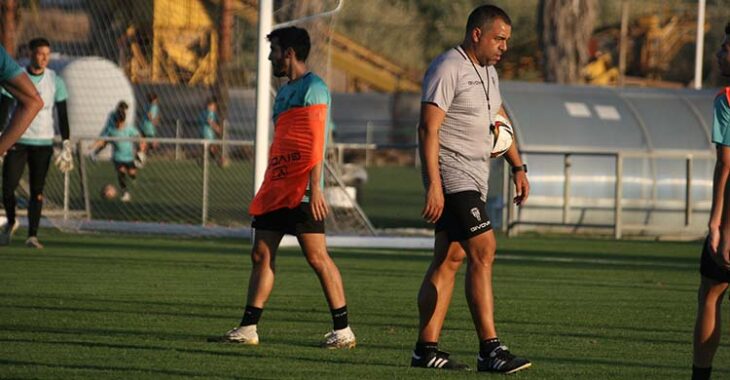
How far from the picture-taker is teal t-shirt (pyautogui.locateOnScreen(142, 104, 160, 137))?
23.8 m

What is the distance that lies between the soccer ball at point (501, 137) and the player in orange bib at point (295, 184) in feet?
4.47

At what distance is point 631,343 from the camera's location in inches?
409

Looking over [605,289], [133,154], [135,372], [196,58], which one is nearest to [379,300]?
[605,289]

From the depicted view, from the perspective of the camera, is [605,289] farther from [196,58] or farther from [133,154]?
[133,154]

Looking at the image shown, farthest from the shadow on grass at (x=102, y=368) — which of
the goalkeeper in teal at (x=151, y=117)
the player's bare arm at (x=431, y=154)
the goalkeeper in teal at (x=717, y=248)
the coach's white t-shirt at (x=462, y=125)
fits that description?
the goalkeeper in teal at (x=151, y=117)

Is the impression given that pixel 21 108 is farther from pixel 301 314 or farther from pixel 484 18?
pixel 301 314

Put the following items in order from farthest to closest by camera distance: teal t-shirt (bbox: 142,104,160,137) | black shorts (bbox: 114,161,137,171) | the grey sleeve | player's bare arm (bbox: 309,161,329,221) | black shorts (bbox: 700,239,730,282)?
black shorts (bbox: 114,161,137,171), teal t-shirt (bbox: 142,104,160,137), player's bare arm (bbox: 309,161,329,221), the grey sleeve, black shorts (bbox: 700,239,730,282)

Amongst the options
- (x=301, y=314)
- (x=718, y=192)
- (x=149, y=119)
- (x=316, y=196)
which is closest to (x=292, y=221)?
(x=316, y=196)

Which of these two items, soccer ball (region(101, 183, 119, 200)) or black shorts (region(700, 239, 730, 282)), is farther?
soccer ball (region(101, 183, 119, 200))

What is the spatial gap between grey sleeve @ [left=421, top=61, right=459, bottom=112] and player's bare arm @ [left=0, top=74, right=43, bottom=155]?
2404mm

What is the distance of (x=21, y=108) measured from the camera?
703cm

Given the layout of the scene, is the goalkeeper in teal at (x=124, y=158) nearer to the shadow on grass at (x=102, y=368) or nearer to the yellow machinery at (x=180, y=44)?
the yellow machinery at (x=180, y=44)

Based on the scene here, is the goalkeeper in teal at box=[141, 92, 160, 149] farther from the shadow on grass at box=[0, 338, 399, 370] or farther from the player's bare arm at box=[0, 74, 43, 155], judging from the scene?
the player's bare arm at box=[0, 74, 43, 155]

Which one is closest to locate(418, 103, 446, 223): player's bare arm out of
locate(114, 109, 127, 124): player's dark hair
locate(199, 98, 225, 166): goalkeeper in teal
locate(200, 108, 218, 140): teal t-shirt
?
locate(199, 98, 225, 166): goalkeeper in teal
